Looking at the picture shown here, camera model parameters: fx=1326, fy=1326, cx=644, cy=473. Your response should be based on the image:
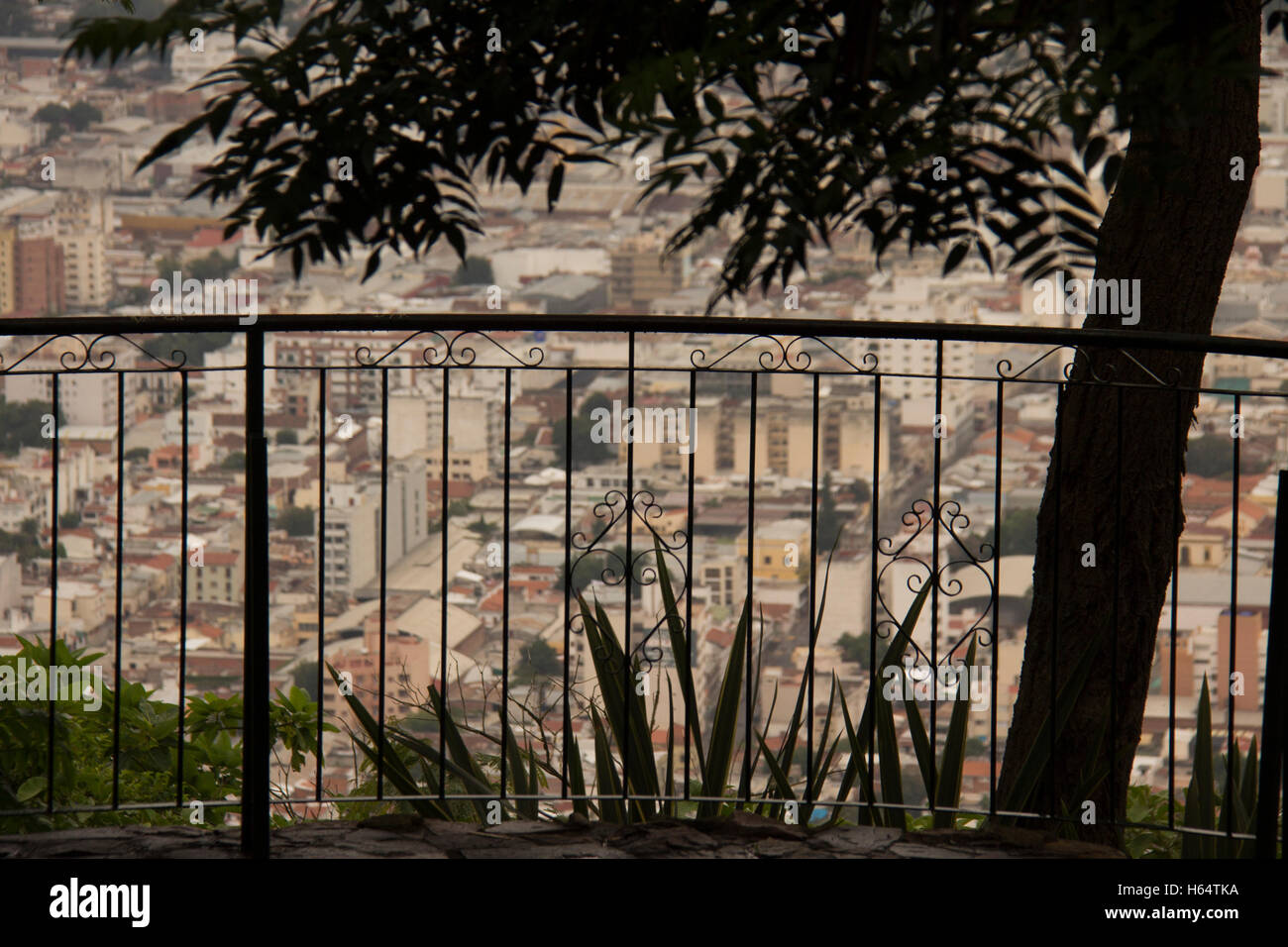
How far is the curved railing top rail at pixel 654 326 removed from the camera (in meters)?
2.94

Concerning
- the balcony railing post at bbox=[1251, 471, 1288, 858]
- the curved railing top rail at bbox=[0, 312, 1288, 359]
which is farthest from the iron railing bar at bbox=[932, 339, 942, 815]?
the balcony railing post at bbox=[1251, 471, 1288, 858]

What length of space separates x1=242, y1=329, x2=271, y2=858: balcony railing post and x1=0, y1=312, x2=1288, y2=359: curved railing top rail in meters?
Result: 0.35

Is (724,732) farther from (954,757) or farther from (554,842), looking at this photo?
(554,842)

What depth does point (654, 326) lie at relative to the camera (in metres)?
3.15

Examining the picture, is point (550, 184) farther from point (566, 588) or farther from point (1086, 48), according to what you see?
point (1086, 48)

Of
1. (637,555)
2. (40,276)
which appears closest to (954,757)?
(637,555)

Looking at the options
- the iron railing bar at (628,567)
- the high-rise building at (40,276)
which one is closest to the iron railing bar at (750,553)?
the iron railing bar at (628,567)

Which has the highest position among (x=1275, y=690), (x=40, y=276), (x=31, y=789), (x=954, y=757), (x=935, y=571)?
(x=40, y=276)

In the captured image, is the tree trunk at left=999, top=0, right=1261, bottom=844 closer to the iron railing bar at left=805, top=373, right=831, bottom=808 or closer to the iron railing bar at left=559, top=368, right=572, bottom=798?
the iron railing bar at left=805, top=373, right=831, bottom=808

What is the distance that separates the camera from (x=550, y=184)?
9.89ft

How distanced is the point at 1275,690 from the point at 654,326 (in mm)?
1542

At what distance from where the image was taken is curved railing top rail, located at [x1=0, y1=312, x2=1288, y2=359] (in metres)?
2.94

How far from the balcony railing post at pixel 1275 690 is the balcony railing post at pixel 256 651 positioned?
78.7 inches

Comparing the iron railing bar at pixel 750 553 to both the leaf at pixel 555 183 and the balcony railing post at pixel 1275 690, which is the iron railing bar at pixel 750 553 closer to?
the leaf at pixel 555 183
